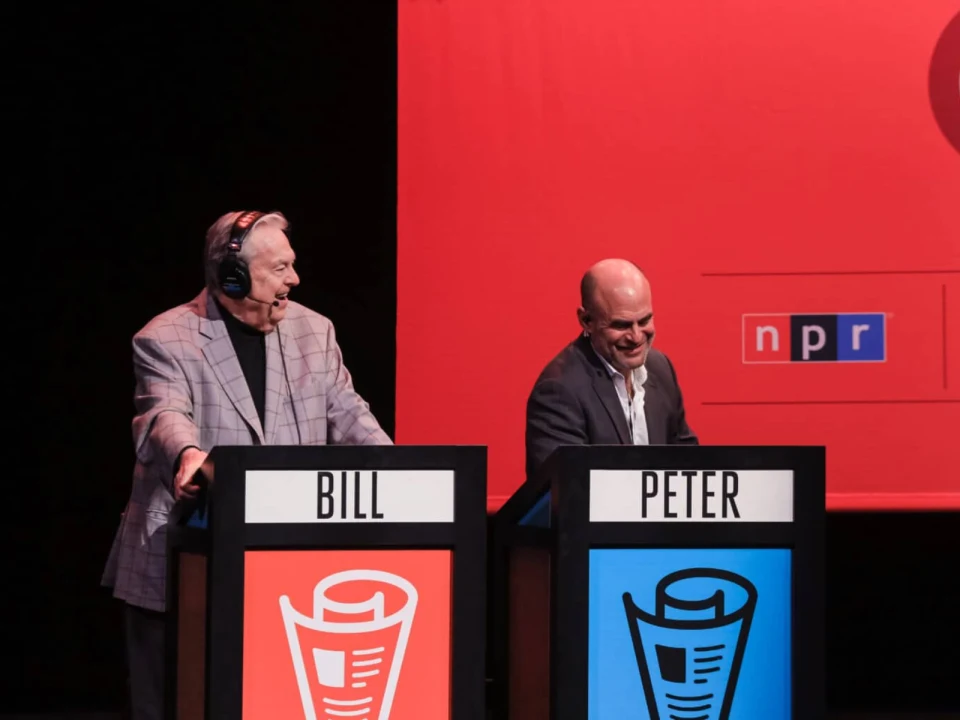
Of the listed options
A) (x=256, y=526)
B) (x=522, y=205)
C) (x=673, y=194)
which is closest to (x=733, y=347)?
(x=673, y=194)

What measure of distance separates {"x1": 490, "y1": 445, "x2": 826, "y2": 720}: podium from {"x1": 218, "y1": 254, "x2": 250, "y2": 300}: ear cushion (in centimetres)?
79

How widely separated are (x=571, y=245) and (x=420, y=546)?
1.67 m

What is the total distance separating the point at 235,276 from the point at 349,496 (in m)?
0.65

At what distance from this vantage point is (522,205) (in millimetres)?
3896

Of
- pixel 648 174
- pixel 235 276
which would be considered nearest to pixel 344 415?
pixel 235 276

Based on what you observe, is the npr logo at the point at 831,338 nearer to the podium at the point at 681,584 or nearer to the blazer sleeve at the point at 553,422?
the blazer sleeve at the point at 553,422

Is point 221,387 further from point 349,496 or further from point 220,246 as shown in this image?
point 349,496

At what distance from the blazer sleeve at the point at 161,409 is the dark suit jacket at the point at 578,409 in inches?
32.8

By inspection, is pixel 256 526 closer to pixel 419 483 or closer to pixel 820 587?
pixel 419 483

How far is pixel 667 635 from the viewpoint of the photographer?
2398mm

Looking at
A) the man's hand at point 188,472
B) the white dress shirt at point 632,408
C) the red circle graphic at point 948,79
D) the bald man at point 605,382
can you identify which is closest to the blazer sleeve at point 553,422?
the bald man at point 605,382

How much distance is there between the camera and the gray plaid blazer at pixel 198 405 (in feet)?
9.05

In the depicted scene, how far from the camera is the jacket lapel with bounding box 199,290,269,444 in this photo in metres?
2.79

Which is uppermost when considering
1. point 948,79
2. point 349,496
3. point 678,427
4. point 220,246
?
point 948,79
